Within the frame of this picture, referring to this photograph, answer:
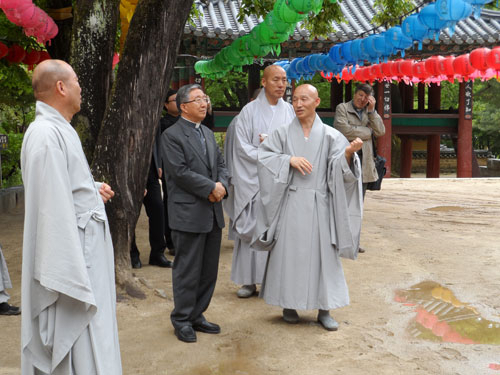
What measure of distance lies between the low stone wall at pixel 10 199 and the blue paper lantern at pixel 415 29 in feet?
25.7

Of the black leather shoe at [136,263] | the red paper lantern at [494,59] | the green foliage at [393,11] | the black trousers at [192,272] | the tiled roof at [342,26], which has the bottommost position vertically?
the black leather shoe at [136,263]

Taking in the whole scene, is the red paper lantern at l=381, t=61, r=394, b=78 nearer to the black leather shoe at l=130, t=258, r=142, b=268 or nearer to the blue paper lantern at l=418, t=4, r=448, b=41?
the blue paper lantern at l=418, t=4, r=448, b=41

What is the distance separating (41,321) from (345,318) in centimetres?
280

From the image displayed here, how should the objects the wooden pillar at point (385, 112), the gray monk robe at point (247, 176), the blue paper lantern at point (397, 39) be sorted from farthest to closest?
the wooden pillar at point (385, 112)
the blue paper lantern at point (397, 39)
the gray monk robe at point (247, 176)

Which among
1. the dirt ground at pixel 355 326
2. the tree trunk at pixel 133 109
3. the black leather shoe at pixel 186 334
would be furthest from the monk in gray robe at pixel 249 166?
the black leather shoe at pixel 186 334

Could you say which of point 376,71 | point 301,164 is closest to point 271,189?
point 301,164

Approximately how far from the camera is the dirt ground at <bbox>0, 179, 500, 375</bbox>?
378 cm

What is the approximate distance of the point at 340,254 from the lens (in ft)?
14.8

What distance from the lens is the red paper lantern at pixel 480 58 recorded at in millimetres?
7835

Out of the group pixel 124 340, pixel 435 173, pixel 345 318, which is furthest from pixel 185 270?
pixel 435 173

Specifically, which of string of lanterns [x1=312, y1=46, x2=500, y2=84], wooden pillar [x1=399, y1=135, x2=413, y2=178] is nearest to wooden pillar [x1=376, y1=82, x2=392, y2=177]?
wooden pillar [x1=399, y1=135, x2=413, y2=178]

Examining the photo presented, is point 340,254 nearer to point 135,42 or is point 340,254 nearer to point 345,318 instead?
point 345,318

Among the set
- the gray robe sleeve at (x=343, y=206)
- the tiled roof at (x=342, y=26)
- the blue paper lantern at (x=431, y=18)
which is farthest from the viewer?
the tiled roof at (x=342, y=26)

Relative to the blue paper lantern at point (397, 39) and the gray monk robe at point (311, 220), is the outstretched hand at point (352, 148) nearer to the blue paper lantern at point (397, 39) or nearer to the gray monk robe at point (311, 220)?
the gray monk robe at point (311, 220)
